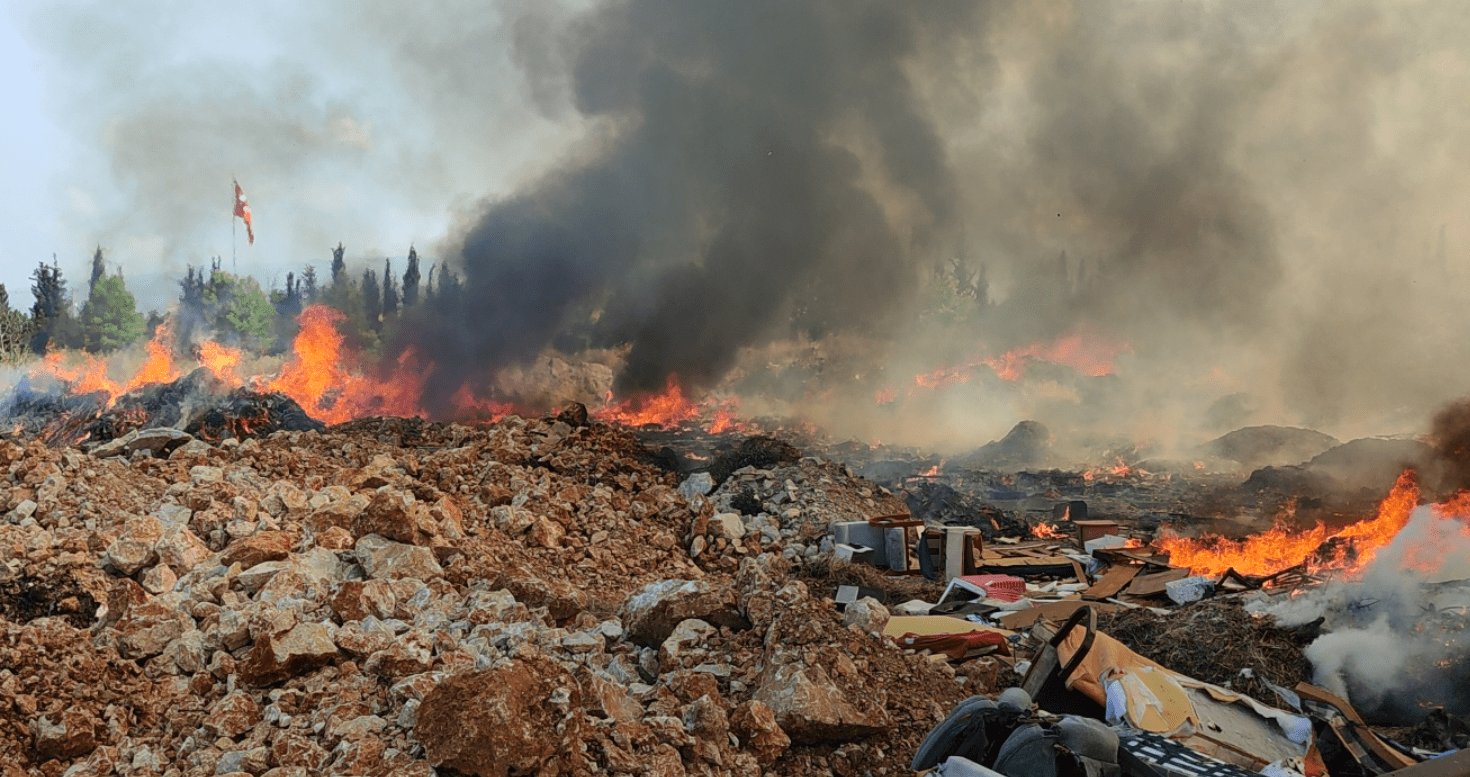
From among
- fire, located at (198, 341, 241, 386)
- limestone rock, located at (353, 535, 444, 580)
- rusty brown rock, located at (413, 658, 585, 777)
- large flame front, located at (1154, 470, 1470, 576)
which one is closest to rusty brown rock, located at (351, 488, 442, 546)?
Answer: limestone rock, located at (353, 535, 444, 580)

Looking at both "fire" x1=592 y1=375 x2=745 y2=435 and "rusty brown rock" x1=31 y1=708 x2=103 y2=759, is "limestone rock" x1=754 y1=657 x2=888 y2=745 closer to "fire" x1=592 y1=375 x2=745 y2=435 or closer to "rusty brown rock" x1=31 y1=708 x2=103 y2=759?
"rusty brown rock" x1=31 y1=708 x2=103 y2=759

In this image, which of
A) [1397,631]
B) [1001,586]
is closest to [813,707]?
[1397,631]

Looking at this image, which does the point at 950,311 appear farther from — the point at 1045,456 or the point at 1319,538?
the point at 1319,538

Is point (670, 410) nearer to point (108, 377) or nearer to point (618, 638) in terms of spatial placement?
point (108, 377)

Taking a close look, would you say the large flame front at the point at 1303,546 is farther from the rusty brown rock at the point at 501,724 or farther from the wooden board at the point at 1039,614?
the rusty brown rock at the point at 501,724

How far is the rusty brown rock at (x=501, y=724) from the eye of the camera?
351 centimetres

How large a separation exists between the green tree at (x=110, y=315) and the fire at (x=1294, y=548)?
4057 cm

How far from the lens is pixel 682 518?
11.4m

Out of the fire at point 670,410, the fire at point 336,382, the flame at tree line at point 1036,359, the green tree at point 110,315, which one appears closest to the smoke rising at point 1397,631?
the fire at point 670,410

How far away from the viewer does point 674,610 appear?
18.4 feet

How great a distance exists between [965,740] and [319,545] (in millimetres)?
5205

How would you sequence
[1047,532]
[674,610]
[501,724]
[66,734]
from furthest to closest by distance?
[1047,532], [674,610], [66,734], [501,724]

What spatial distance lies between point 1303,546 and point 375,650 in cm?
1235

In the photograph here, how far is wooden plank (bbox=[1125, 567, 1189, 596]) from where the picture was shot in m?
9.45
